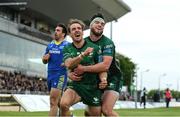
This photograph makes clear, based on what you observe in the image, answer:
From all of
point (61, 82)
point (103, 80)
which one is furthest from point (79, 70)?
point (61, 82)

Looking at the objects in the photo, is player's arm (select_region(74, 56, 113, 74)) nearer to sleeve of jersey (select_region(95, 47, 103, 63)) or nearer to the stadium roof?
sleeve of jersey (select_region(95, 47, 103, 63))

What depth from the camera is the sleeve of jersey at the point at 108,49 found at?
841cm

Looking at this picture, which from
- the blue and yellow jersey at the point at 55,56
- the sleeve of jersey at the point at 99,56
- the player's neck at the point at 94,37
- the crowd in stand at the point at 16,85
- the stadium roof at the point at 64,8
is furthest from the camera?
the stadium roof at the point at 64,8

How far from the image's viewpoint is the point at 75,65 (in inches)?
317

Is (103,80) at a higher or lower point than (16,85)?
higher

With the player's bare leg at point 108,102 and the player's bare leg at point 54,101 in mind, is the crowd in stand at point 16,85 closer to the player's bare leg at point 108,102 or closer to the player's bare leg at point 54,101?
the player's bare leg at point 54,101

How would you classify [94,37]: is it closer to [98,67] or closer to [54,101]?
[98,67]

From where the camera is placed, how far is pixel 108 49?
845 cm

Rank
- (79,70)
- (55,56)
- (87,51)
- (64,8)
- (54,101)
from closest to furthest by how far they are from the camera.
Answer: (87,51) < (79,70) < (54,101) < (55,56) < (64,8)

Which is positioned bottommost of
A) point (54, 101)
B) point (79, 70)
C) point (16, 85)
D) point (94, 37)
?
point (16, 85)

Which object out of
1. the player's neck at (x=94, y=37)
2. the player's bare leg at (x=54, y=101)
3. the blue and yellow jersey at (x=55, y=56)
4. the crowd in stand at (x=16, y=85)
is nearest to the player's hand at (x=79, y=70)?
the player's neck at (x=94, y=37)

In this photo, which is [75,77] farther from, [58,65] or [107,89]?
[58,65]

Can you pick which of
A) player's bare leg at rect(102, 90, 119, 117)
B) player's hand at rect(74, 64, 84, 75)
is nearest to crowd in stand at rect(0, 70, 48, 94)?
player's bare leg at rect(102, 90, 119, 117)

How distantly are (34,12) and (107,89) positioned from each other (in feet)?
212
